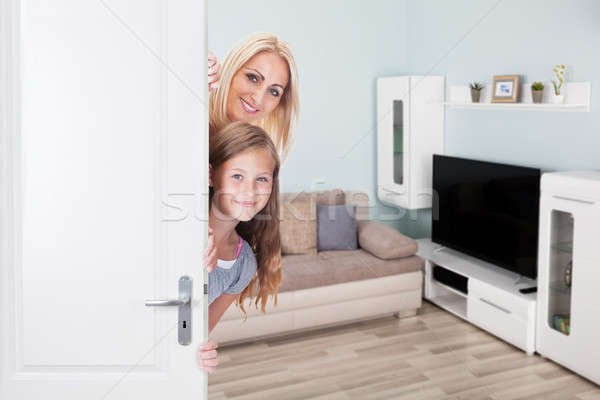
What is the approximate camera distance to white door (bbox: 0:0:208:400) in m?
1.46

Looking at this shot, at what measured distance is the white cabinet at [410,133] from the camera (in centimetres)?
406

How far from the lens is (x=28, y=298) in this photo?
1.52 metres

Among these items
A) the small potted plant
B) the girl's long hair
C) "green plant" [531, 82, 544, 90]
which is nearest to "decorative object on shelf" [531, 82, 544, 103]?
"green plant" [531, 82, 544, 90]

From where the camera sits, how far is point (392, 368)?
2992 millimetres

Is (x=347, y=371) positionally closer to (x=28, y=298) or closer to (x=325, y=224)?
(x=325, y=224)

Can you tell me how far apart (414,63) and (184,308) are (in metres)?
3.36

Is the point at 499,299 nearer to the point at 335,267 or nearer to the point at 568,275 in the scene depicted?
the point at 568,275

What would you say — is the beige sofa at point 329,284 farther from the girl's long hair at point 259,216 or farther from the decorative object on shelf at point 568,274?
the girl's long hair at point 259,216

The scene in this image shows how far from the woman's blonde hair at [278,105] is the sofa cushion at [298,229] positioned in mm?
1834

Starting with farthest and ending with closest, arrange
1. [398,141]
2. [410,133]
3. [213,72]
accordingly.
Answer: [398,141] < [410,133] < [213,72]

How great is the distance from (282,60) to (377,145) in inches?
105

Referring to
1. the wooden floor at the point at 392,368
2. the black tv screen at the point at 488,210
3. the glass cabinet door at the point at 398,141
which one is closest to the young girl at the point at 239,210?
the wooden floor at the point at 392,368

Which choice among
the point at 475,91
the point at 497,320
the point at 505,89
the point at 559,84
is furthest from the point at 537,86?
the point at 497,320

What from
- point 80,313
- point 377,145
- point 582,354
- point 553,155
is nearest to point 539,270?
point 582,354
